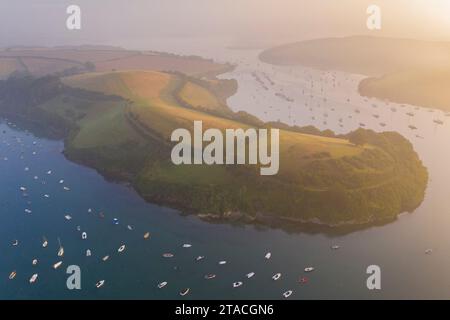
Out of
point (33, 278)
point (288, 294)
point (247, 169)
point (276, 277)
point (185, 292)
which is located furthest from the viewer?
point (247, 169)

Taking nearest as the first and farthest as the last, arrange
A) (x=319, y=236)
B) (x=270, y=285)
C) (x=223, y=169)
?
1. (x=270, y=285)
2. (x=319, y=236)
3. (x=223, y=169)

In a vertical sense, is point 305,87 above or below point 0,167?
above

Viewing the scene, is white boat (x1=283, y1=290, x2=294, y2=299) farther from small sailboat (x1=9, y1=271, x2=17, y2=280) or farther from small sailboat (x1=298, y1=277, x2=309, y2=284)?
small sailboat (x1=9, y1=271, x2=17, y2=280)

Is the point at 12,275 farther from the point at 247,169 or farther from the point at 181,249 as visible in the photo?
the point at 247,169

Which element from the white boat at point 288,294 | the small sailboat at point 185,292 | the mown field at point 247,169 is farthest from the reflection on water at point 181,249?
the mown field at point 247,169

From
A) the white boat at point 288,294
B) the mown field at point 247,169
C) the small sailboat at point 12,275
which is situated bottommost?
the white boat at point 288,294

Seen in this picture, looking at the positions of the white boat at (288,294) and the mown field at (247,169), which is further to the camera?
the mown field at (247,169)

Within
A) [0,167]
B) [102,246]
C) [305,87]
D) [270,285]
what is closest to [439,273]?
[270,285]

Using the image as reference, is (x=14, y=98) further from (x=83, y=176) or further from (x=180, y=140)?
(x=180, y=140)

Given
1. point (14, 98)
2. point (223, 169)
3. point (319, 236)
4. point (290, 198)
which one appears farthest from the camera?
point (14, 98)

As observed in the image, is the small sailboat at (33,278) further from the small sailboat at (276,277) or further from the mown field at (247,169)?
the small sailboat at (276,277)

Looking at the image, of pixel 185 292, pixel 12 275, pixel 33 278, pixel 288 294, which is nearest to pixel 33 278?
pixel 33 278
